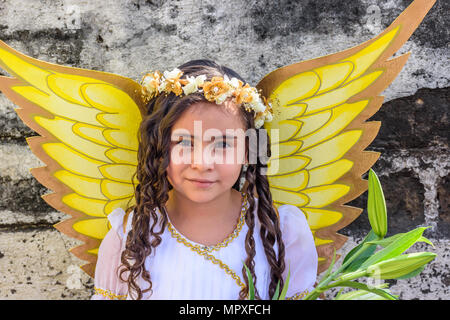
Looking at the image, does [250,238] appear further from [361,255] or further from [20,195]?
[20,195]

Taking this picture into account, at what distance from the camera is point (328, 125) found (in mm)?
1332

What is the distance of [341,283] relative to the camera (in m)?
0.99

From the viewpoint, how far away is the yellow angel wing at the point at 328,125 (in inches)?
49.1

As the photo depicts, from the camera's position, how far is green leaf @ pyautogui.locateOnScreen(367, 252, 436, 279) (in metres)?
0.94

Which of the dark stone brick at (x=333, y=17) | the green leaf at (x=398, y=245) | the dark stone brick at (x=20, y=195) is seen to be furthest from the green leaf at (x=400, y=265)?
the dark stone brick at (x=20, y=195)

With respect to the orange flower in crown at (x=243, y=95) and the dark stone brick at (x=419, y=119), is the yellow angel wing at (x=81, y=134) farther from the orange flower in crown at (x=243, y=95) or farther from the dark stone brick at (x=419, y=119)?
the dark stone brick at (x=419, y=119)

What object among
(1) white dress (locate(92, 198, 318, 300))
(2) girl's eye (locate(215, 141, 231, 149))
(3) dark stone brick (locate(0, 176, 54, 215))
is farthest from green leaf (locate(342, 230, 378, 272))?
(3) dark stone brick (locate(0, 176, 54, 215))

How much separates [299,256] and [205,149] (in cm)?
45

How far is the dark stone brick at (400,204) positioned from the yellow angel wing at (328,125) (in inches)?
9.6

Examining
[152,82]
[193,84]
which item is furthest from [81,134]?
[193,84]

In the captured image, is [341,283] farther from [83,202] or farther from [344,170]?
[83,202]

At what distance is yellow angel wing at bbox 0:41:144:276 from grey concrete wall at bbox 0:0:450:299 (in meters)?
0.31

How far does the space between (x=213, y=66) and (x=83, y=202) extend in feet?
1.87

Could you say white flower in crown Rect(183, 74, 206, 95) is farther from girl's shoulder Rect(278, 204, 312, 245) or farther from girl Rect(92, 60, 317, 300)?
girl's shoulder Rect(278, 204, 312, 245)
